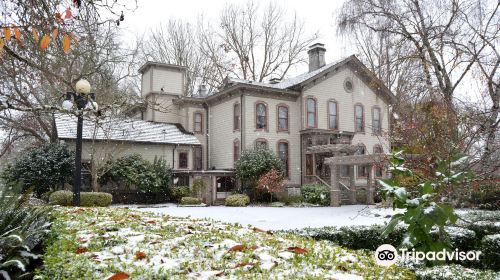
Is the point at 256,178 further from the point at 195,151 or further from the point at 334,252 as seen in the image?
the point at 334,252

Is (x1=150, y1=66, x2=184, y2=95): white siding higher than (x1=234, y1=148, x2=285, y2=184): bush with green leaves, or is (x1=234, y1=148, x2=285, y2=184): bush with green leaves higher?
(x1=150, y1=66, x2=184, y2=95): white siding

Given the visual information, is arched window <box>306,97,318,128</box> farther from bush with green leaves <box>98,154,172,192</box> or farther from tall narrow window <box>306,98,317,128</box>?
bush with green leaves <box>98,154,172,192</box>

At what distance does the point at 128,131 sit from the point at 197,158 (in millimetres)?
5198

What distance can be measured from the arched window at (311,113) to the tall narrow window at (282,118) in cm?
132

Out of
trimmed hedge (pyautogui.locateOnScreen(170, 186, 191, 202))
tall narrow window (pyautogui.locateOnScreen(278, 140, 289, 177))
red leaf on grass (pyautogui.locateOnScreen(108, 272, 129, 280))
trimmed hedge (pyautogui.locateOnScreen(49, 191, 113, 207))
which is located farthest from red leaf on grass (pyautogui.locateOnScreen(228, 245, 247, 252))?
tall narrow window (pyautogui.locateOnScreen(278, 140, 289, 177))

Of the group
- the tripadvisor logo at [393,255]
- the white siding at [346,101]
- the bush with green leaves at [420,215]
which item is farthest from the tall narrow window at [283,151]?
the bush with green leaves at [420,215]

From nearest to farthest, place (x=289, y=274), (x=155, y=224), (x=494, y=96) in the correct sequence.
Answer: (x=289, y=274) → (x=155, y=224) → (x=494, y=96)

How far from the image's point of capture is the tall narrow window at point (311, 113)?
25031 millimetres

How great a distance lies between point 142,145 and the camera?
23.5 meters

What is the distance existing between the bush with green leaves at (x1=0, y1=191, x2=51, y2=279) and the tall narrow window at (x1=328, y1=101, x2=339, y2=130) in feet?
70.4

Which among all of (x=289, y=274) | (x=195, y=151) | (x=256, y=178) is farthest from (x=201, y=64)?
(x=289, y=274)

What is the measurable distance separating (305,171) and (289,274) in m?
22.2

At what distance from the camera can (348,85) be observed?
2677 cm

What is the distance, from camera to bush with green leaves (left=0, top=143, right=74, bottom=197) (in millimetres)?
19188
